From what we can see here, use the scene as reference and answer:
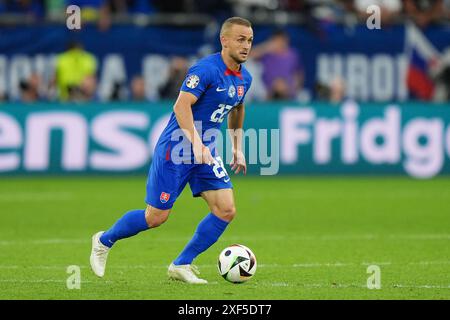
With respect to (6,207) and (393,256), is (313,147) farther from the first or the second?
(393,256)

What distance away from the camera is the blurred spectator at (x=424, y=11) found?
864 inches

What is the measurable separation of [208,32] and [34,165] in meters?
4.56

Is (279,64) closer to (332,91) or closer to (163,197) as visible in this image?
(332,91)

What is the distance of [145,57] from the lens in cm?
2128

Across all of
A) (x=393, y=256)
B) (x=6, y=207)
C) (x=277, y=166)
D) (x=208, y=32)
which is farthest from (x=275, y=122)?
(x=393, y=256)

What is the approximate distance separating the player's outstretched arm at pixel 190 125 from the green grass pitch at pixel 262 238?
1.08 meters

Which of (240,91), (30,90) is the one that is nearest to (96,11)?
(30,90)

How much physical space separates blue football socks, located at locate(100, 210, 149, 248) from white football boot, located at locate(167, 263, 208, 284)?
0.45 m

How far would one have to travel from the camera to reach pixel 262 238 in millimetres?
12586

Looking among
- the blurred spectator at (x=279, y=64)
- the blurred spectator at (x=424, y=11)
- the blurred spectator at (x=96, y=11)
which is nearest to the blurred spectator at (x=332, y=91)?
the blurred spectator at (x=279, y=64)

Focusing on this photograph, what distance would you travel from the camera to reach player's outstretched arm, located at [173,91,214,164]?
8.80 m

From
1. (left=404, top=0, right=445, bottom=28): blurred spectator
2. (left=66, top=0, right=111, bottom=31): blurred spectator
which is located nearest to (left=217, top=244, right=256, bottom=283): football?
(left=66, top=0, right=111, bottom=31): blurred spectator

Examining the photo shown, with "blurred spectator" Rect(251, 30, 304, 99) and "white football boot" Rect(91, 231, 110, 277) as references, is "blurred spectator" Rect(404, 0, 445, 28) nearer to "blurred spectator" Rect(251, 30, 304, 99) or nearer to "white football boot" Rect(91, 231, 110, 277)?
"blurred spectator" Rect(251, 30, 304, 99)

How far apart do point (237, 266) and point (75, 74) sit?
39.9 ft
